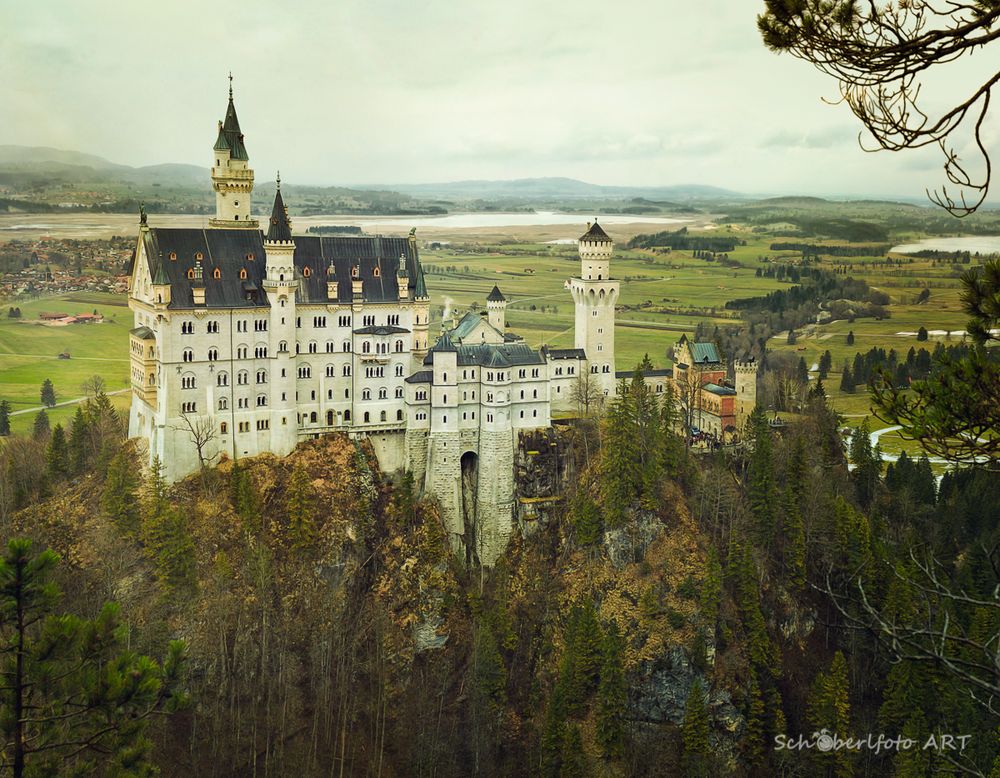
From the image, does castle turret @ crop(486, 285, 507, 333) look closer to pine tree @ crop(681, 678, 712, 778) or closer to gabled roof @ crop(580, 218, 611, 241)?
gabled roof @ crop(580, 218, 611, 241)

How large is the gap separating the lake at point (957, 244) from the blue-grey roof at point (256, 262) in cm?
5531

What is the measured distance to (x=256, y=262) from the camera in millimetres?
60875

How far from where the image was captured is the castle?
58.3 meters

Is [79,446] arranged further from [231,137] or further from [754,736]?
[754,736]

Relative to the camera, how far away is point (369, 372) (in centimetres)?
6312

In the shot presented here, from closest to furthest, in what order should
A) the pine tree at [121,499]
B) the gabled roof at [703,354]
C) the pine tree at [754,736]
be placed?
1. the pine tree at [754,736]
2. the pine tree at [121,499]
3. the gabled roof at [703,354]

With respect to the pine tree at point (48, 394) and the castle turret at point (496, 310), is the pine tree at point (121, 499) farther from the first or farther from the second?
the castle turret at point (496, 310)

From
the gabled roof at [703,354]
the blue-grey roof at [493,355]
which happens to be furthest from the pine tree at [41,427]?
the gabled roof at [703,354]

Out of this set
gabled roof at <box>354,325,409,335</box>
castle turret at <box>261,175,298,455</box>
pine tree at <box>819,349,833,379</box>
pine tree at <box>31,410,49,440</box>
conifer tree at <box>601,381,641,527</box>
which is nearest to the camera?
conifer tree at <box>601,381,641,527</box>

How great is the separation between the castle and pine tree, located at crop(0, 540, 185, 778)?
120 feet

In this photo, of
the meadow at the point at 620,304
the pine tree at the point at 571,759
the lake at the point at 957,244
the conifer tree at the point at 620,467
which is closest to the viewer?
the pine tree at the point at 571,759

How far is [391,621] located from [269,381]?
56.2 ft

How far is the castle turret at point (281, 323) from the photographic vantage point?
5950cm

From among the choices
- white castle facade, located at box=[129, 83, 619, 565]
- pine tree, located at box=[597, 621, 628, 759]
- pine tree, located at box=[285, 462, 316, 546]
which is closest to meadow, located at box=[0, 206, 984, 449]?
white castle facade, located at box=[129, 83, 619, 565]
